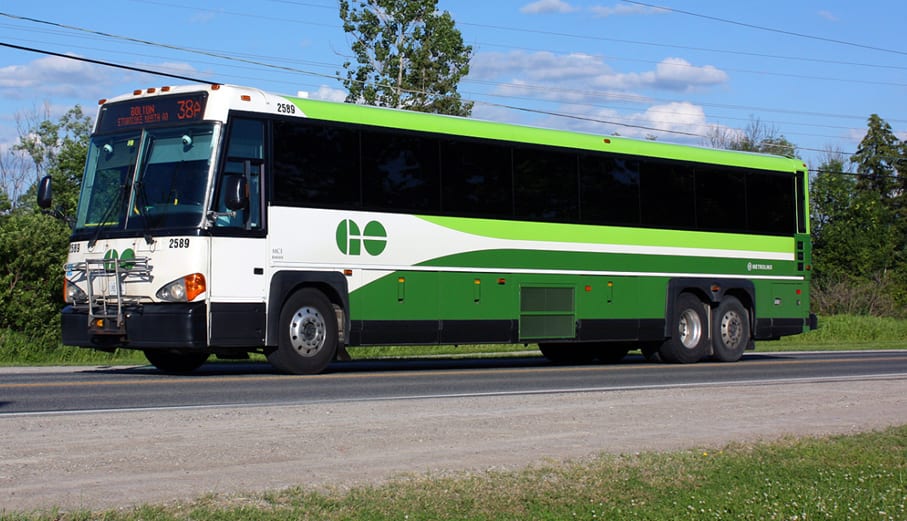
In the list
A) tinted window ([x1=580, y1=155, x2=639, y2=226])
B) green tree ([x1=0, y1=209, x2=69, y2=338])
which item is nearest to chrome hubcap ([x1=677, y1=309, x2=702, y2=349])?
tinted window ([x1=580, y1=155, x2=639, y2=226])

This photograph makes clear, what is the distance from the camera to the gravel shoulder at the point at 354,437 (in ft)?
27.3

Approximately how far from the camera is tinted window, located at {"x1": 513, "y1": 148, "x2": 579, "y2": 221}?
20.6 meters

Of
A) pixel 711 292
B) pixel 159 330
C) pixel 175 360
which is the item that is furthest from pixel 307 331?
pixel 711 292

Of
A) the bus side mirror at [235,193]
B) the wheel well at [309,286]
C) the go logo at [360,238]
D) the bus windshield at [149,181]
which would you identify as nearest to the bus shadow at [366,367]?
the wheel well at [309,286]

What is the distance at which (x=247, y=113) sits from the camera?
17109 millimetres

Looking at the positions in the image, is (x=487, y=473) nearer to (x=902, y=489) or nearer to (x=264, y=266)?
(x=902, y=489)

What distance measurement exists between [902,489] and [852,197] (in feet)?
257

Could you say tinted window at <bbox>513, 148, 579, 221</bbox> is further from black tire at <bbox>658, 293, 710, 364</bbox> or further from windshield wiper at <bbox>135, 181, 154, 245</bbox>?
windshield wiper at <bbox>135, 181, 154, 245</bbox>

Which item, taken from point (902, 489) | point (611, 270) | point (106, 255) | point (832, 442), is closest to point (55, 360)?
point (106, 255)

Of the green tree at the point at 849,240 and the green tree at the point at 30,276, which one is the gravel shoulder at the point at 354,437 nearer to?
the green tree at the point at 30,276

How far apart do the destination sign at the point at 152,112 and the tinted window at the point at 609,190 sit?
745 centimetres

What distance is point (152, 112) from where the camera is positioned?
1736 cm

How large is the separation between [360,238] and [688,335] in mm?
7900

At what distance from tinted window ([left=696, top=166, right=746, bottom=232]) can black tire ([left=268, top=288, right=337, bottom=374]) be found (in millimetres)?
8740
